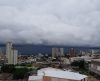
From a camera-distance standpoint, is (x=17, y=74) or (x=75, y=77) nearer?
(x=75, y=77)

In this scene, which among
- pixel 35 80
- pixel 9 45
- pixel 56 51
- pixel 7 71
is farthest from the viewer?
pixel 56 51

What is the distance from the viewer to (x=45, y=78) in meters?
15.6

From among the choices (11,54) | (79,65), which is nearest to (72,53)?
(11,54)

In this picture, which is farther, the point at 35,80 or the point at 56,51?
the point at 56,51

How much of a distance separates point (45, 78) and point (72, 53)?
58.4 metres

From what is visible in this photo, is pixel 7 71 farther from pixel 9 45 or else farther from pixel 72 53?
pixel 72 53

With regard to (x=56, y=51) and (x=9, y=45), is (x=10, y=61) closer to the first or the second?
(x=9, y=45)

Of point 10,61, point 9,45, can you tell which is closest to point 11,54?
point 10,61

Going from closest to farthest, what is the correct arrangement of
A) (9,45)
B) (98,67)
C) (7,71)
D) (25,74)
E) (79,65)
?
(25,74)
(98,67)
(7,71)
(79,65)
(9,45)

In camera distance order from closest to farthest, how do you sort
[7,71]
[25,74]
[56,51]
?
[25,74], [7,71], [56,51]

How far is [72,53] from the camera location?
73.7 metres

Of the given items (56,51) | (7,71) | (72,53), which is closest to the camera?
(7,71)

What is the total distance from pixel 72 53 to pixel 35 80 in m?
58.8

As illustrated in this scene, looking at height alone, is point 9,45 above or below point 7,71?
above
